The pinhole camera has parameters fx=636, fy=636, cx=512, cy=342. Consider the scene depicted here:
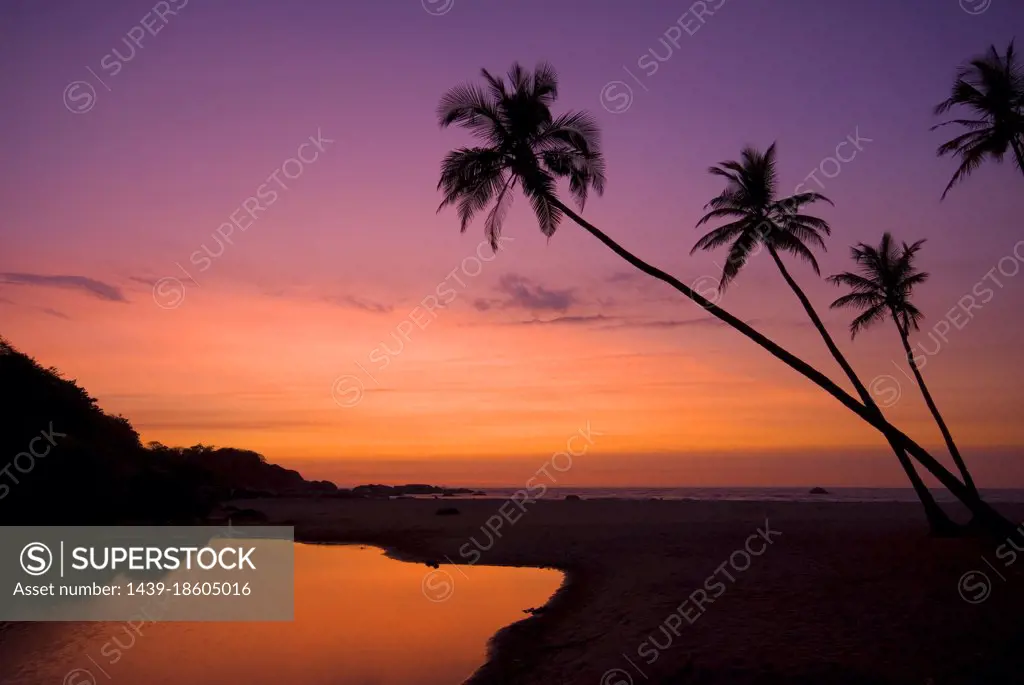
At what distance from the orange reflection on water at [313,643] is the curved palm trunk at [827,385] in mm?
8912

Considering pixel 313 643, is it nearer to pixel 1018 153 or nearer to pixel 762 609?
pixel 762 609

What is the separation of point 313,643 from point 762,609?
9.17m

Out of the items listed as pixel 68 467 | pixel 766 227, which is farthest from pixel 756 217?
pixel 68 467

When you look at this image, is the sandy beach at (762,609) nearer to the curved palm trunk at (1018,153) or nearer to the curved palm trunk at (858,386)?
the curved palm trunk at (858,386)

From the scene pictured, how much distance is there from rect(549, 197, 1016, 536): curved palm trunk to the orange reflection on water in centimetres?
891

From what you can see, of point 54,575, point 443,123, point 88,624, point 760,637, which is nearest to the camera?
point 760,637

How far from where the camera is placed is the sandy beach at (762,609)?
9.88 m

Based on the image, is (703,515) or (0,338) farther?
(703,515)

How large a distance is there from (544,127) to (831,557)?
14587 millimetres

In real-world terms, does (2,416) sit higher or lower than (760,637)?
higher

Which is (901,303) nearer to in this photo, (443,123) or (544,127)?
(544,127)

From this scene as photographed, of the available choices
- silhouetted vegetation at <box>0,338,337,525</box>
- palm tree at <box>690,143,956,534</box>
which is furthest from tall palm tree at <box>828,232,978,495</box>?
silhouetted vegetation at <box>0,338,337,525</box>

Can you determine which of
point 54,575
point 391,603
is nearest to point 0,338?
point 54,575

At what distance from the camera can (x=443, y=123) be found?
17.5 metres
